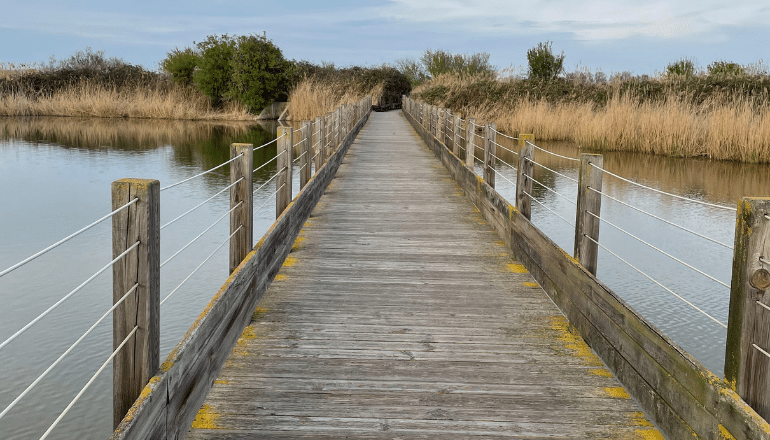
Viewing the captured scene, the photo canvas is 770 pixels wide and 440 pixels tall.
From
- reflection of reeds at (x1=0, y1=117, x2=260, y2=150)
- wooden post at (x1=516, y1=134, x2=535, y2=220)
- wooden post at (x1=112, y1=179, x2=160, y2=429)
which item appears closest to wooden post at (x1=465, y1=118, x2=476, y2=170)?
wooden post at (x1=516, y1=134, x2=535, y2=220)

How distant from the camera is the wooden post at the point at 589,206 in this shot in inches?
150

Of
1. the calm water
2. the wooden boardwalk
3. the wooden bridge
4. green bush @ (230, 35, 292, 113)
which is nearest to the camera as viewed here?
the wooden bridge

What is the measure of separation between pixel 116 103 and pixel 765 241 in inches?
1115

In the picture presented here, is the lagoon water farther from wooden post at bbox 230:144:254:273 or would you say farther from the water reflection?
wooden post at bbox 230:144:254:273

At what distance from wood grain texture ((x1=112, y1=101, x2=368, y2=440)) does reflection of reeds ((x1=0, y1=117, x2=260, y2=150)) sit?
15473mm

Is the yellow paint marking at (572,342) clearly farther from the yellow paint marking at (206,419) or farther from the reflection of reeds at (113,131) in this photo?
the reflection of reeds at (113,131)

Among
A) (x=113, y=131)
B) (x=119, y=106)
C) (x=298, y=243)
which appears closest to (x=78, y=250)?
(x=298, y=243)

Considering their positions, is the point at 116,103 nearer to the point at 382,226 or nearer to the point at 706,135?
the point at 706,135

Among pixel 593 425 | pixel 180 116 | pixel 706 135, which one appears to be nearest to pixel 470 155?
pixel 593 425

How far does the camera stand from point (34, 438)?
3746 millimetres

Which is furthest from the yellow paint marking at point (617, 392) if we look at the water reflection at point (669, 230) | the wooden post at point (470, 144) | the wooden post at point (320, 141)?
the wooden post at point (320, 141)

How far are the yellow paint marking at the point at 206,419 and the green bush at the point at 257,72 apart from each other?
89.2ft

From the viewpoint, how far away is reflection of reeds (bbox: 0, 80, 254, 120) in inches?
1089

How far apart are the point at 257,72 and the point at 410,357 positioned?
1053 inches
